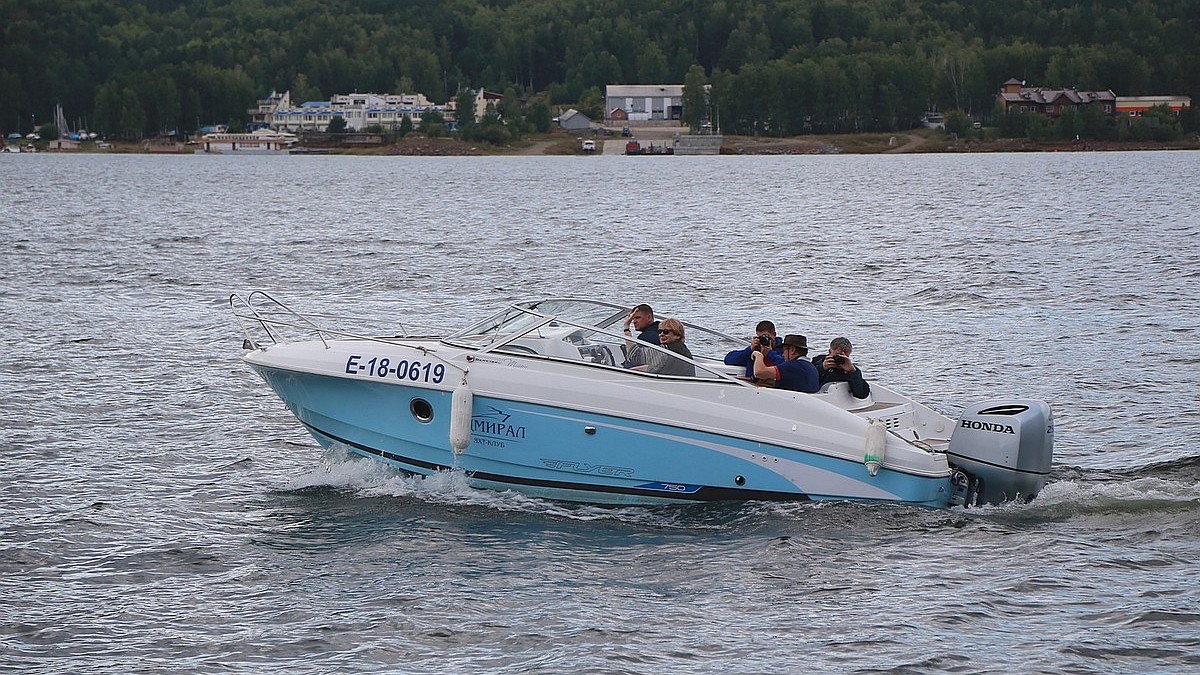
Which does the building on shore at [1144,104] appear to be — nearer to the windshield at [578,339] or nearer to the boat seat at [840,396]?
the boat seat at [840,396]

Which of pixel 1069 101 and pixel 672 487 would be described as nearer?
pixel 672 487

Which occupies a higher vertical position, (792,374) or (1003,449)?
(792,374)

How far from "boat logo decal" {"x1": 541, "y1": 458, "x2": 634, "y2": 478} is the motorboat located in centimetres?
1

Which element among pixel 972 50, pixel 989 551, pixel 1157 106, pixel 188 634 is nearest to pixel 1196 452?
pixel 989 551

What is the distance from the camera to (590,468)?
45.1 ft

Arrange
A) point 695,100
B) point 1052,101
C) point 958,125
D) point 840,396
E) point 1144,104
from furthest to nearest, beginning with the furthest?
point 695,100 < point 1144,104 < point 958,125 < point 1052,101 < point 840,396

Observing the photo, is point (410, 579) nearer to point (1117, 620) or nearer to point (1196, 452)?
point (1117, 620)

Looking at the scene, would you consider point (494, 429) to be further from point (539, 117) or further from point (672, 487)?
point (539, 117)

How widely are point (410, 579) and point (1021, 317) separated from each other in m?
19.6

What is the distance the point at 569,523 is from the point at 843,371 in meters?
3.01

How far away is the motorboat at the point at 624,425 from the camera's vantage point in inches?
525

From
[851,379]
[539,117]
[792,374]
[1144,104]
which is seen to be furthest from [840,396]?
[539,117]

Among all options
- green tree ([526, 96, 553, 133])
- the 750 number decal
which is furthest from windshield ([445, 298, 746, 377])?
green tree ([526, 96, 553, 133])

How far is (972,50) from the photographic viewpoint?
7672 inches
